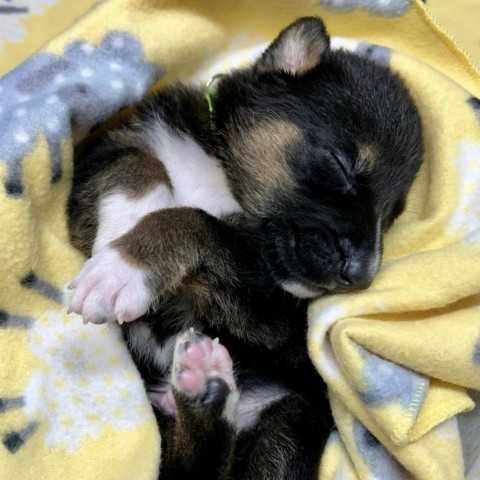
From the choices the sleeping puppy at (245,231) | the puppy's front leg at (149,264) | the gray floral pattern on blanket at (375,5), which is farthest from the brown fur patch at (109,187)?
the gray floral pattern on blanket at (375,5)

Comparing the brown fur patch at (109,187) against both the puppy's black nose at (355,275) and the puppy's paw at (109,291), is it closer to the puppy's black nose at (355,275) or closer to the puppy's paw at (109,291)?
the puppy's paw at (109,291)

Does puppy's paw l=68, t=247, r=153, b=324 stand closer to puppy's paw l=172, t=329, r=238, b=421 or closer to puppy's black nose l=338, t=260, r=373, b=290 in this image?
puppy's paw l=172, t=329, r=238, b=421

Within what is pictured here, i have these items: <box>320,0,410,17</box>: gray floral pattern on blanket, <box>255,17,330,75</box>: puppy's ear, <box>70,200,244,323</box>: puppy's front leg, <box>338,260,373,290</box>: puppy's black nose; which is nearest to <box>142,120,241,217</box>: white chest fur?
<box>70,200,244,323</box>: puppy's front leg

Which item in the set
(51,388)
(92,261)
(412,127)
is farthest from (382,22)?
(51,388)

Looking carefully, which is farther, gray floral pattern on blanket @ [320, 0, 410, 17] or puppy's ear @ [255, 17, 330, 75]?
gray floral pattern on blanket @ [320, 0, 410, 17]

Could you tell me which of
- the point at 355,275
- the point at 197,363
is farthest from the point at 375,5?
the point at 197,363

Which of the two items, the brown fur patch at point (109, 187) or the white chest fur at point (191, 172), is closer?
the brown fur patch at point (109, 187)

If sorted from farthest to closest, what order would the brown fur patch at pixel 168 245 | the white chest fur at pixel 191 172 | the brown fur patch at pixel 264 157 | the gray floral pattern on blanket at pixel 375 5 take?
the gray floral pattern on blanket at pixel 375 5 < the white chest fur at pixel 191 172 < the brown fur patch at pixel 264 157 < the brown fur patch at pixel 168 245
